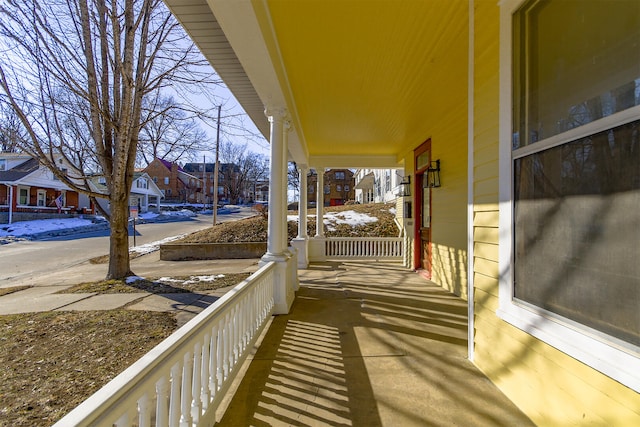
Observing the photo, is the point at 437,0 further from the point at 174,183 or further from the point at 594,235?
the point at 174,183

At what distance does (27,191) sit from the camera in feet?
70.8

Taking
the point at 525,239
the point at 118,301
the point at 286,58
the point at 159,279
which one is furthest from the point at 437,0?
the point at 159,279

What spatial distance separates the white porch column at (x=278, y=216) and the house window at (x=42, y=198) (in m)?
27.3

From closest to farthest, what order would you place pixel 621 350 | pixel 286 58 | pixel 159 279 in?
pixel 621 350 < pixel 286 58 < pixel 159 279

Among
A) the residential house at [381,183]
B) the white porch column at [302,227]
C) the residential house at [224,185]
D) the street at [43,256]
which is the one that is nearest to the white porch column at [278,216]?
the white porch column at [302,227]

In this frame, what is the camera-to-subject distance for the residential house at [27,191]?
19.4 m

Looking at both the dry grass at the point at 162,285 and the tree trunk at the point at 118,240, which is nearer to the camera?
the dry grass at the point at 162,285

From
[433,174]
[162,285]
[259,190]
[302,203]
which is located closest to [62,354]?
[162,285]

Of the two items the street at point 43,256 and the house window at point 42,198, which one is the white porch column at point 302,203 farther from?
the house window at point 42,198

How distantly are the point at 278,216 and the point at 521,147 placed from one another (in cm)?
262

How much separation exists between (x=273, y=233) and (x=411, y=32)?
2.49 meters

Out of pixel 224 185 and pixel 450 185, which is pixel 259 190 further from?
pixel 450 185

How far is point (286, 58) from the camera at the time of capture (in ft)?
10.1

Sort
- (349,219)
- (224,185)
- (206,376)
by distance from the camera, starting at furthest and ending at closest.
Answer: (224,185) < (349,219) < (206,376)
